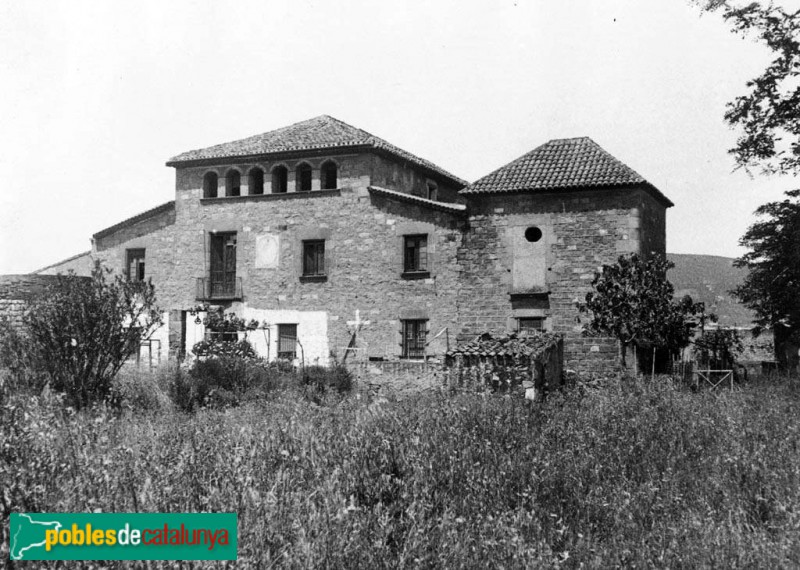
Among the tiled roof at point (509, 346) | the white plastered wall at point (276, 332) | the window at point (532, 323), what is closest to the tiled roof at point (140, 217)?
the white plastered wall at point (276, 332)

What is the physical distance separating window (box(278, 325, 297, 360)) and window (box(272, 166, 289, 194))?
457 centimetres

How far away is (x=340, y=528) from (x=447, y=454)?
73.0 inches

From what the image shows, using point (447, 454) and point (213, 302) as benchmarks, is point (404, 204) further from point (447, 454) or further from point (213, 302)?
point (447, 454)

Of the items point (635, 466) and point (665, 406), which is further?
point (665, 406)

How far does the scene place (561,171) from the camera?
20266 mm

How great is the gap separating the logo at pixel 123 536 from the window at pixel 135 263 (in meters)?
23.5

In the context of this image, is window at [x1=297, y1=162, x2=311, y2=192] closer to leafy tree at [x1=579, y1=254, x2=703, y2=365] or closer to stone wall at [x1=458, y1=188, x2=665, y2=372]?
stone wall at [x1=458, y1=188, x2=665, y2=372]

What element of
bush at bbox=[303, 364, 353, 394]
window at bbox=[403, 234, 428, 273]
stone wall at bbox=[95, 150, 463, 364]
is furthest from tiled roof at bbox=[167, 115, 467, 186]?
bush at bbox=[303, 364, 353, 394]

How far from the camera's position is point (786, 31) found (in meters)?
15.9

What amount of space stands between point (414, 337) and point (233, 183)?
8710mm

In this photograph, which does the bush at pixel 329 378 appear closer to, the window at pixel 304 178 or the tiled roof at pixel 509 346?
the tiled roof at pixel 509 346

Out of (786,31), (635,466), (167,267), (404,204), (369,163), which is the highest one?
(786,31)

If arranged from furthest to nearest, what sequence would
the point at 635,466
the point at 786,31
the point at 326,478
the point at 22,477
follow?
the point at 786,31, the point at 635,466, the point at 326,478, the point at 22,477

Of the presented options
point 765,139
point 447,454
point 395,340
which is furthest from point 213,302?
point 447,454
